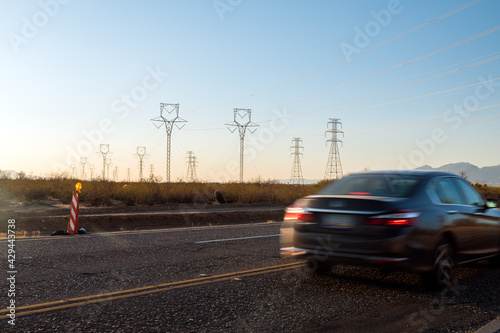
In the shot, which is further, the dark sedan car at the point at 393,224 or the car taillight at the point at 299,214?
the car taillight at the point at 299,214

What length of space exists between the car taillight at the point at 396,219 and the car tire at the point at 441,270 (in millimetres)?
684

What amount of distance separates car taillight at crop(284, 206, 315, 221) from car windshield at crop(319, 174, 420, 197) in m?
0.55

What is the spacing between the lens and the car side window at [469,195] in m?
7.11

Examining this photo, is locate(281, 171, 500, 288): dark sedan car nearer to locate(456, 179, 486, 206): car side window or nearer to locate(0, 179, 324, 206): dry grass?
locate(456, 179, 486, 206): car side window

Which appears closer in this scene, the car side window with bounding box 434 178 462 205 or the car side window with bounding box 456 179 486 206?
the car side window with bounding box 434 178 462 205

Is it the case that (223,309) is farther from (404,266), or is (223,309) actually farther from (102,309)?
(404,266)

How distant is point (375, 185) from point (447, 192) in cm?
110

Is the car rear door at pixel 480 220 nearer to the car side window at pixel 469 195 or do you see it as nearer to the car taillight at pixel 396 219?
the car side window at pixel 469 195

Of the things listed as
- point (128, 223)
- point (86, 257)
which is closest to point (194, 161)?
point (128, 223)

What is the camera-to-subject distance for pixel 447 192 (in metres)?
6.75

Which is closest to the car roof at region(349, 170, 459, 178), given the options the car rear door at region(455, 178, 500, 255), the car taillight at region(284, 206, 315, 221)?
the car rear door at region(455, 178, 500, 255)

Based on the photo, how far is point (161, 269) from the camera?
7168 millimetres

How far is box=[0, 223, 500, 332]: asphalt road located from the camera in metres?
4.59

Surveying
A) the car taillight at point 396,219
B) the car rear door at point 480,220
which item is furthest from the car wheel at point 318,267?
the car rear door at point 480,220
